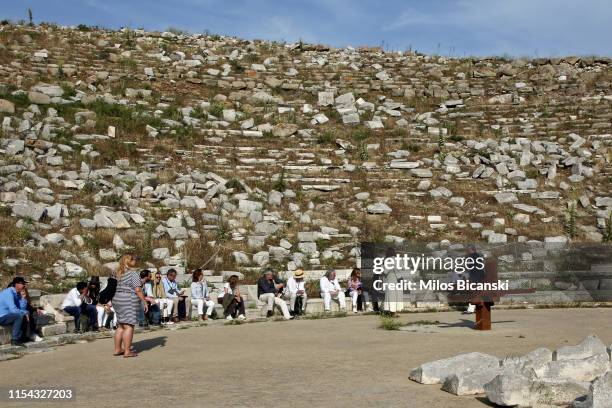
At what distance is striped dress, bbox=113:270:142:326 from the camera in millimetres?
10703

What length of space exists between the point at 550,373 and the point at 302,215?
605 inches

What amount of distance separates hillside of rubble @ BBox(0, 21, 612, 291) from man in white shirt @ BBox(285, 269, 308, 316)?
2.17m

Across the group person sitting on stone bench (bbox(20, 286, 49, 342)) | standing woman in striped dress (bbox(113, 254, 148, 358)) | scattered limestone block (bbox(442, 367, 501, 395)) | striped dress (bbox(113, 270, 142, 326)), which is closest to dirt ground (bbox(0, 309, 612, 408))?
scattered limestone block (bbox(442, 367, 501, 395))

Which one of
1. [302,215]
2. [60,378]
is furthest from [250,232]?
[60,378]

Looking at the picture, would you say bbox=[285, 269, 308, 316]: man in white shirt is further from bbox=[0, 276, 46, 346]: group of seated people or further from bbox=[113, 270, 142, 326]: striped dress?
bbox=[113, 270, 142, 326]: striped dress

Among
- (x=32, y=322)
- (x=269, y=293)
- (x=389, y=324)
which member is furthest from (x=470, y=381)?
(x=269, y=293)

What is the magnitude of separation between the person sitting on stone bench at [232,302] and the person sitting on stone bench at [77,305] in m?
3.12

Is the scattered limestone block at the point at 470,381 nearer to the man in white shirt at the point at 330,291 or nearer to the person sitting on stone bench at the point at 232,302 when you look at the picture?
the person sitting on stone bench at the point at 232,302

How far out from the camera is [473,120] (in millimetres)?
30719

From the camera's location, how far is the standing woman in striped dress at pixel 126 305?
1069 cm

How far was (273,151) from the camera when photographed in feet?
88.1

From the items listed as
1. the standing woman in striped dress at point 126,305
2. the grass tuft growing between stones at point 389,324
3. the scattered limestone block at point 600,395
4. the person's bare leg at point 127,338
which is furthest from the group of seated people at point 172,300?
the scattered limestone block at point 600,395

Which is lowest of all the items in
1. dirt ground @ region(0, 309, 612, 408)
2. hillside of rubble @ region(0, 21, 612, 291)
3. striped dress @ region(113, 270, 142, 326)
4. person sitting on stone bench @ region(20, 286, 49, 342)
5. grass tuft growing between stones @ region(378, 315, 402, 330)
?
dirt ground @ region(0, 309, 612, 408)

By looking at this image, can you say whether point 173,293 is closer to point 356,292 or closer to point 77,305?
point 77,305
